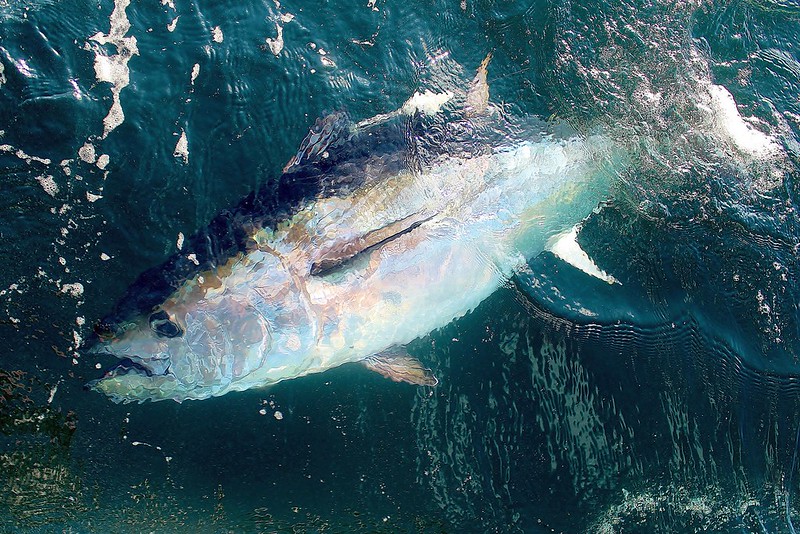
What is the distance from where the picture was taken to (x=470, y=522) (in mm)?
3936

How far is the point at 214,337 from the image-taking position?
3205 millimetres

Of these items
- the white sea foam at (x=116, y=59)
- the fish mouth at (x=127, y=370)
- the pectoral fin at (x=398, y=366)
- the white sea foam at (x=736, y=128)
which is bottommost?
the pectoral fin at (x=398, y=366)

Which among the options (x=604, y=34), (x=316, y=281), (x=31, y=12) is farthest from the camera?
(x=604, y=34)

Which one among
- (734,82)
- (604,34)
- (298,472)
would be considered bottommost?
(298,472)

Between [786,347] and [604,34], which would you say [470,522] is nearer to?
[786,347]

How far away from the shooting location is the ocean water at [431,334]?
374 centimetres

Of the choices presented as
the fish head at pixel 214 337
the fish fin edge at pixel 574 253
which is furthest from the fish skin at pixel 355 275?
the fish fin edge at pixel 574 253

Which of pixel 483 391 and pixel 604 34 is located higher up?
pixel 604 34

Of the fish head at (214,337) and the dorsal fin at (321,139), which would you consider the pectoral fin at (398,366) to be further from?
the dorsal fin at (321,139)

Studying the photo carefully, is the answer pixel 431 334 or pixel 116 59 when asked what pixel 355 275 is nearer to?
pixel 431 334

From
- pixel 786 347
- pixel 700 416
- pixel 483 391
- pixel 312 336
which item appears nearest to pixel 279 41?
pixel 312 336

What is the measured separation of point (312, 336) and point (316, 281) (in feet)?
1.05

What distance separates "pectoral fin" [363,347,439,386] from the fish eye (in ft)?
3.77

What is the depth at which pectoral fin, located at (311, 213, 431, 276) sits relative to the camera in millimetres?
3316
